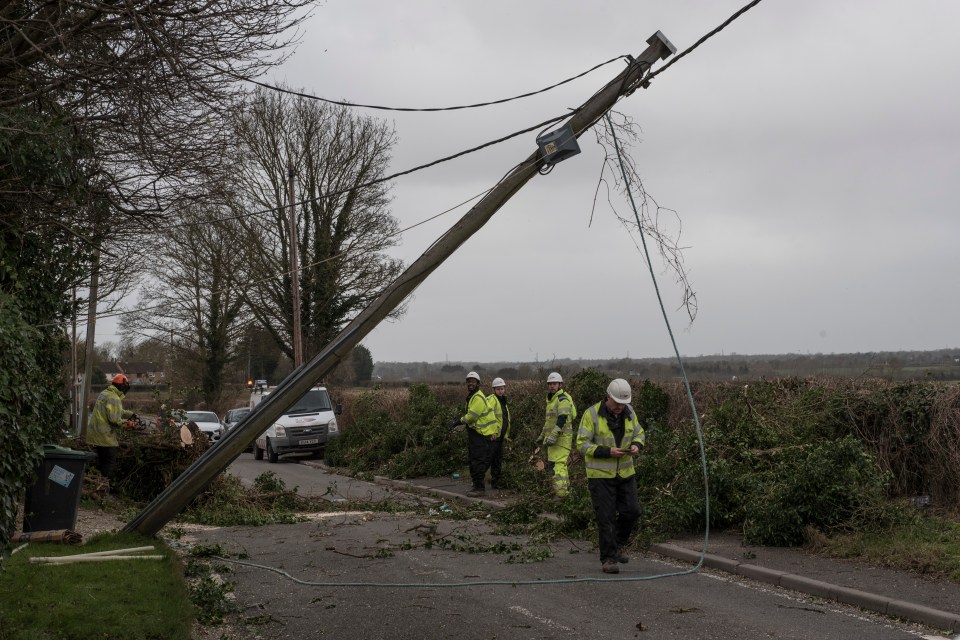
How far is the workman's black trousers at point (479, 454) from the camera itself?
51.3ft

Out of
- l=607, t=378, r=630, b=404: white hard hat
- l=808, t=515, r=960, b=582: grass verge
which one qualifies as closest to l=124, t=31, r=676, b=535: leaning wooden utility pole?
l=607, t=378, r=630, b=404: white hard hat

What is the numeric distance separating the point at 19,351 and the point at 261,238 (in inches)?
1265

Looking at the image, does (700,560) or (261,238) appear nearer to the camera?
(700,560)

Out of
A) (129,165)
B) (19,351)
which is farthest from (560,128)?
(129,165)

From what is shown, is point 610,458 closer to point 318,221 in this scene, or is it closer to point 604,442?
point 604,442

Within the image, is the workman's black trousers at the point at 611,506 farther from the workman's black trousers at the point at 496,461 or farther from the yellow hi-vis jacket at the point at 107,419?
the yellow hi-vis jacket at the point at 107,419

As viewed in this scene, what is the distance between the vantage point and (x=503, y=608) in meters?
7.48

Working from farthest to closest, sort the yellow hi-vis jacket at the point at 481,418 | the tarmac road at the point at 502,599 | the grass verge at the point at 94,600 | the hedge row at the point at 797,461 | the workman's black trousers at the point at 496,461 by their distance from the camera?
1. the workman's black trousers at the point at 496,461
2. the yellow hi-vis jacket at the point at 481,418
3. the hedge row at the point at 797,461
4. the tarmac road at the point at 502,599
5. the grass verge at the point at 94,600

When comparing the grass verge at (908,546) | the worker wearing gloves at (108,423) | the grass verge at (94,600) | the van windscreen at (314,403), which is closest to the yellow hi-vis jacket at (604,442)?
the grass verge at (908,546)

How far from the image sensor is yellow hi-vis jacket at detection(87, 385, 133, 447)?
13.9m

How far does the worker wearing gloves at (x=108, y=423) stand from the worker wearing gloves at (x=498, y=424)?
569cm

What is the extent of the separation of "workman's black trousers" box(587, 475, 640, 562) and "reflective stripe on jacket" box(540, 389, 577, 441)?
175 inches

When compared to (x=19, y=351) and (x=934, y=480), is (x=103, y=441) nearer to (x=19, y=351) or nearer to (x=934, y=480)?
(x=19, y=351)

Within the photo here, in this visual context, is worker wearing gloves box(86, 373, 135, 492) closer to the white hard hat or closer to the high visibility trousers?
the high visibility trousers
